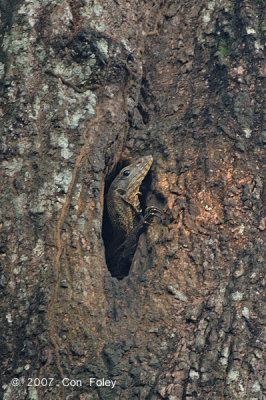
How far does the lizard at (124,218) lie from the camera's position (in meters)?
6.47

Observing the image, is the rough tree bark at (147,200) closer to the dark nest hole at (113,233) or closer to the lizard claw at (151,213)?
the lizard claw at (151,213)

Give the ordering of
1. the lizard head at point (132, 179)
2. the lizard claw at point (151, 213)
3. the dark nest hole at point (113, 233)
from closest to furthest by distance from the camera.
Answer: the lizard claw at point (151, 213)
the lizard head at point (132, 179)
the dark nest hole at point (113, 233)

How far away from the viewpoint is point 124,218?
696cm

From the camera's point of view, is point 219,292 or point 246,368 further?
point 219,292

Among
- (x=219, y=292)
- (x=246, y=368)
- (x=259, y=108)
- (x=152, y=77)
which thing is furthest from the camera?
(x=152, y=77)

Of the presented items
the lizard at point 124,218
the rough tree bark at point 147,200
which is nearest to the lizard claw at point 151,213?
the rough tree bark at point 147,200

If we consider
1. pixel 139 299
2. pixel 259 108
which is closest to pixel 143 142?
pixel 259 108

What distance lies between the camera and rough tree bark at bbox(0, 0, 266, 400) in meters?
4.61

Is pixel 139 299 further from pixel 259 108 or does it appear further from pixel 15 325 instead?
pixel 259 108

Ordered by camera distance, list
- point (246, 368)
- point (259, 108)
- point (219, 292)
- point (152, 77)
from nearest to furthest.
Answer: point (246, 368) < point (219, 292) < point (259, 108) < point (152, 77)

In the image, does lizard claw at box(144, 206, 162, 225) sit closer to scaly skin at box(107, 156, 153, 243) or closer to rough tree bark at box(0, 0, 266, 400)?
rough tree bark at box(0, 0, 266, 400)

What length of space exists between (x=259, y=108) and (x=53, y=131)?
5.82ft

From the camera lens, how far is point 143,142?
5.67 meters

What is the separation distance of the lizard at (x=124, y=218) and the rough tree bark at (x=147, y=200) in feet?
2.67
